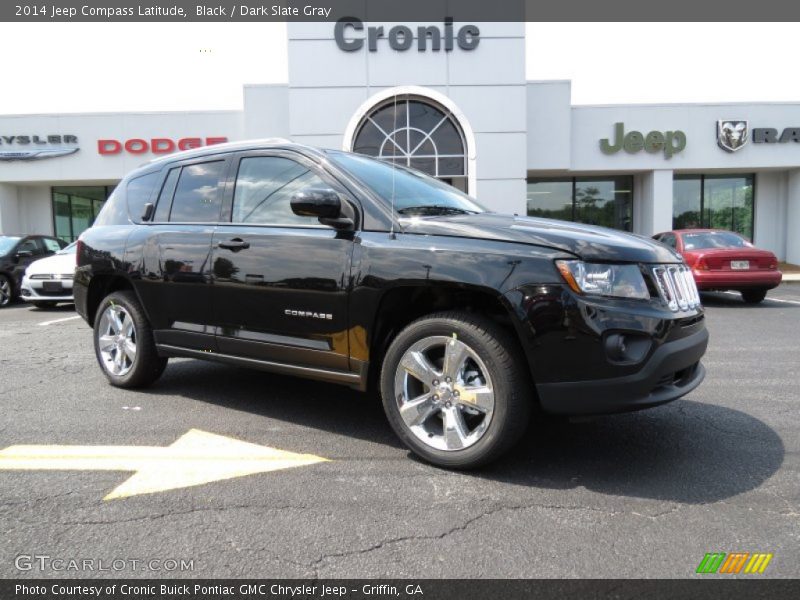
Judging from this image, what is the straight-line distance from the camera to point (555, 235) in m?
2.83

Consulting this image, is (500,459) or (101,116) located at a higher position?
(101,116)

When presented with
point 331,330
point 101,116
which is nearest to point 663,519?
point 331,330

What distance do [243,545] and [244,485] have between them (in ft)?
1.91

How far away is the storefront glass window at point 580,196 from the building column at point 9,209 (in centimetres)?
2007

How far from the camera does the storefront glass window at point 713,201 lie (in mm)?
22312

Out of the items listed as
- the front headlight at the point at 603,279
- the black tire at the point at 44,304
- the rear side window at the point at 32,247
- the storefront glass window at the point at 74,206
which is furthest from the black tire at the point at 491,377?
the storefront glass window at the point at 74,206

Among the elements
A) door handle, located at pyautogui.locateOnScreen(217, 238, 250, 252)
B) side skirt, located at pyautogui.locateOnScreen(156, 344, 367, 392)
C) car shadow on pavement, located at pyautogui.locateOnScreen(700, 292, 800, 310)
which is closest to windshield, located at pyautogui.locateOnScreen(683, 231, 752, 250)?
car shadow on pavement, located at pyautogui.locateOnScreen(700, 292, 800, 310)

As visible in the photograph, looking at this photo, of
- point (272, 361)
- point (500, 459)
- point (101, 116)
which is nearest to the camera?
point (500, 459)

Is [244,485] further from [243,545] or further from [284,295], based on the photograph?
[284,295]

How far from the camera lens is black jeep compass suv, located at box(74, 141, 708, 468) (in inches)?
106

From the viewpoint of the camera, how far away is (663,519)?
249 cm

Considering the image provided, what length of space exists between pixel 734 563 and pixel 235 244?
10.3 feet

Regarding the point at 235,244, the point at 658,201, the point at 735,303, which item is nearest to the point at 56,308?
the point at 235,244

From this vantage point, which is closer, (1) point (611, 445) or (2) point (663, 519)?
(2) point (663, 519)
